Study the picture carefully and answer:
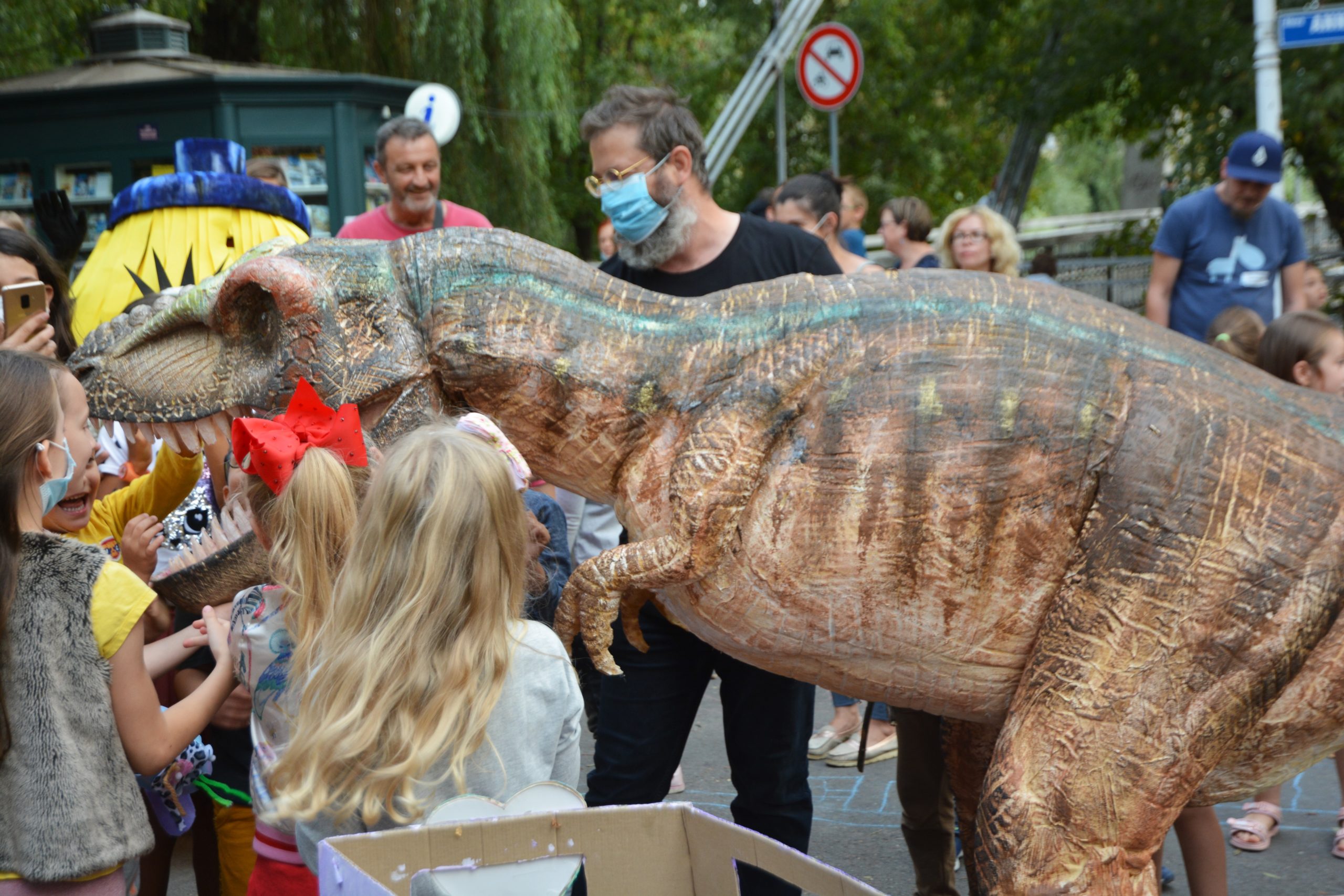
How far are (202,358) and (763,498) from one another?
3.76 ft

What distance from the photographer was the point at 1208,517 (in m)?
2.19

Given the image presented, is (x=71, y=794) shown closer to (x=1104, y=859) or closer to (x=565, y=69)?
(x=1104, y=859)

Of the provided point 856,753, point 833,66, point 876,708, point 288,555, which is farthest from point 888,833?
point 833,66

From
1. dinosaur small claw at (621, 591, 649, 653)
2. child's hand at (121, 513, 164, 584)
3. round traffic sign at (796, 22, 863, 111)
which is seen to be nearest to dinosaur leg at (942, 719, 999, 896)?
dinosaur small claw at (621, 591, 649, 653)

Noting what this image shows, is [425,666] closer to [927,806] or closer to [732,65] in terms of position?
[927,806]

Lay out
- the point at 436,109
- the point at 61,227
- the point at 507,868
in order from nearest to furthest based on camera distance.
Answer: the point at 507,868 → the point at 61,227 → the point at 436,109

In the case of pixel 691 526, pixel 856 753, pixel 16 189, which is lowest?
pixel 856 753

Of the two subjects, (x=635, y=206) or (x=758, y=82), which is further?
(x=758, y=82)

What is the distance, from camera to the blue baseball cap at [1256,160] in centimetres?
568

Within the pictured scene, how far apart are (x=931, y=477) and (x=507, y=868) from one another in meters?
0.97

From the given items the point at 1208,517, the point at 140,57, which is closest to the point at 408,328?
the point at 1208,517

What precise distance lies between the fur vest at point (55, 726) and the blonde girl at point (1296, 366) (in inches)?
127

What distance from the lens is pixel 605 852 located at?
81.4 inches

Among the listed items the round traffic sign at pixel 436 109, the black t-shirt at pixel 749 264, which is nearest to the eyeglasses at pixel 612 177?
the black t-shirt at pixel 749 264
